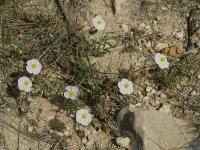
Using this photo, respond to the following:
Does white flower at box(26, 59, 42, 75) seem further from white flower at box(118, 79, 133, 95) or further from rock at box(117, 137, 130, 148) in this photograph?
rock at box(117, 137, 130, 148)

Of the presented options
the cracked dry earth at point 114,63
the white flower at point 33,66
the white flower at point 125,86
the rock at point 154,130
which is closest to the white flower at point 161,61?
the cracked dry earth at point 114,63

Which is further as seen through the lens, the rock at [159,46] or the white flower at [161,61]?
the rock at [159,46]

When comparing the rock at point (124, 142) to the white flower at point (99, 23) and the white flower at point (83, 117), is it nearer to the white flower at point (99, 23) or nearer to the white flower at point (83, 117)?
the white flower at point (83, 117)

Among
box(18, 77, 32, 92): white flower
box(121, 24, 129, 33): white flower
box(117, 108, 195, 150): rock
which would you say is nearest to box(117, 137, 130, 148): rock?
box(117, 108, 195, 150): rock

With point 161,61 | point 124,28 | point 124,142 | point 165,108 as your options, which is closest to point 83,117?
point 124,142

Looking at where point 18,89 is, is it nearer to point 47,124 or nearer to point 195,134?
point 47,124

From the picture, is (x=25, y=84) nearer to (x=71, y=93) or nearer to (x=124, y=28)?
(x=71, y=93)
